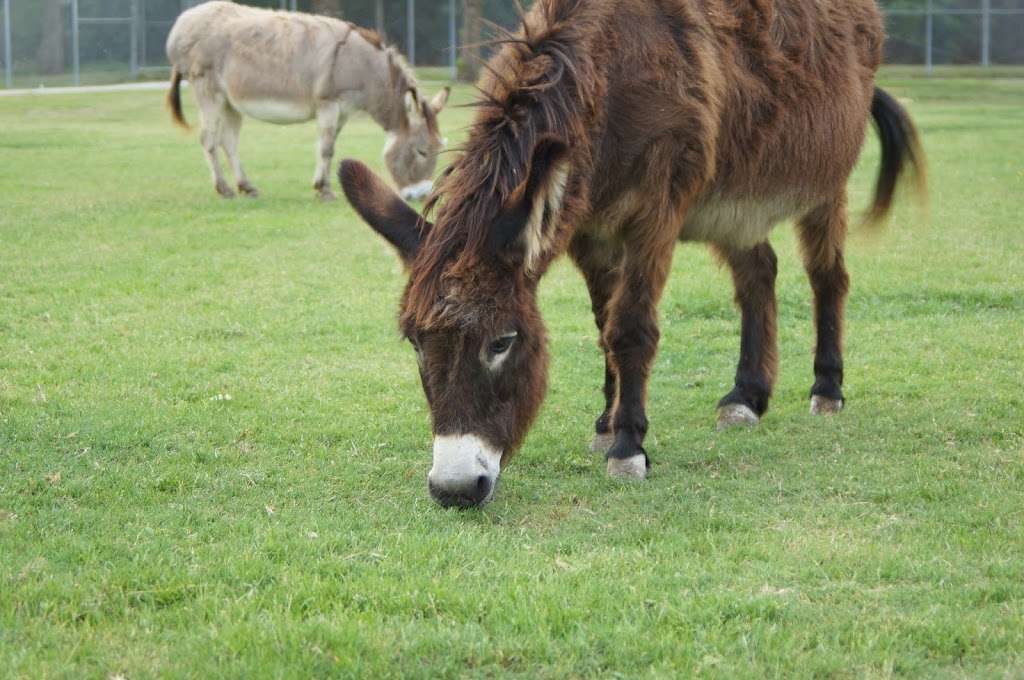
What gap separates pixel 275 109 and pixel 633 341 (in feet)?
35.3

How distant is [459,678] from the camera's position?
127 inches

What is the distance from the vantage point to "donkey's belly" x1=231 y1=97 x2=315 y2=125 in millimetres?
14742

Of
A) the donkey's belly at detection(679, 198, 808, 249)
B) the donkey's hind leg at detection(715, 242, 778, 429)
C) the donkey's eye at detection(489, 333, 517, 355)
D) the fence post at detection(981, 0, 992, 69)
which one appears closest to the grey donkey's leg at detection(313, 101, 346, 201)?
the donkey's hind leg at detection(715, 242, 778, 429)

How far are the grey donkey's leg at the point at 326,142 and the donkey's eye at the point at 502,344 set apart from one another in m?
10.6

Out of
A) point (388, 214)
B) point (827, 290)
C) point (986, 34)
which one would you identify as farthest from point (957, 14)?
point (388, 214)

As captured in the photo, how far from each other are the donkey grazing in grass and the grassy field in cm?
478

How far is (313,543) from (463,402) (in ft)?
2.36

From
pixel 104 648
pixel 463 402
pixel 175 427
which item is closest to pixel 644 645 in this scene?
pixel 463 402

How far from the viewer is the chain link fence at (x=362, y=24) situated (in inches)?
1316

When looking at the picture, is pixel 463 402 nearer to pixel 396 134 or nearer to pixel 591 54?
pixel 591 54

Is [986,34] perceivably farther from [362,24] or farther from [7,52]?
[7,52]

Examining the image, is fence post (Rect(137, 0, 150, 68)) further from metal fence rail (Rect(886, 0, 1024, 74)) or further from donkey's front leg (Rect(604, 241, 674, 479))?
donkey's front leg (Rect(604, 241, 674, 479))

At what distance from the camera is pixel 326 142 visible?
48.4 ft

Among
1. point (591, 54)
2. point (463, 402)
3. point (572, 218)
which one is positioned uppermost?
point (591, 54)
